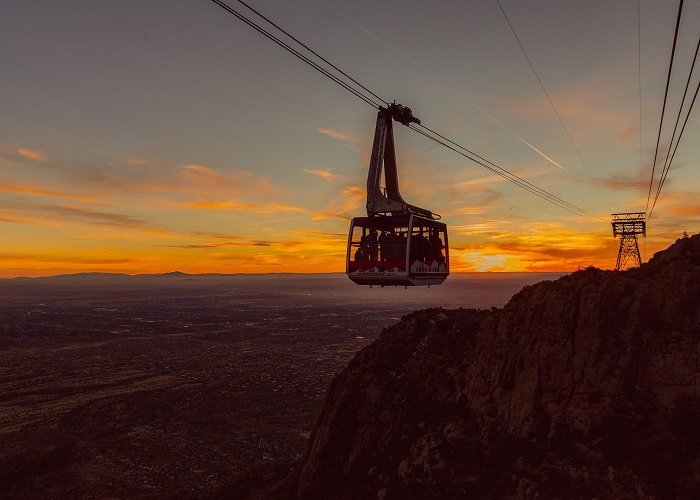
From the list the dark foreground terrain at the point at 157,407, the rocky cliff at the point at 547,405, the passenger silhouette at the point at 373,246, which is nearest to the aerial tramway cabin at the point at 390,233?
the passenger silhouette at the point at 373,246

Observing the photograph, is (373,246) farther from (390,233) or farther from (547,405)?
(547,405)

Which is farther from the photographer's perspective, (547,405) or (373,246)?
(373,246)

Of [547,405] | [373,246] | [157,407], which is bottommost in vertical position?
[157,407]

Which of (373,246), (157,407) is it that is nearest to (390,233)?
(373,246)

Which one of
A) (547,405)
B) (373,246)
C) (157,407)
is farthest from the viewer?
(157,407)

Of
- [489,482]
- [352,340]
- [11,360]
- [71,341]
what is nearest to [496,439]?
[489,482]

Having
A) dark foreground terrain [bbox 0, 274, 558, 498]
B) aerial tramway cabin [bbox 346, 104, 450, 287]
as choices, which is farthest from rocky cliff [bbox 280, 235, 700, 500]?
dark foreground terrain [bbox 0, 274, 558, 498]

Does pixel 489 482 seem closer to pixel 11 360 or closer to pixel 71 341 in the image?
pixel 11 360
